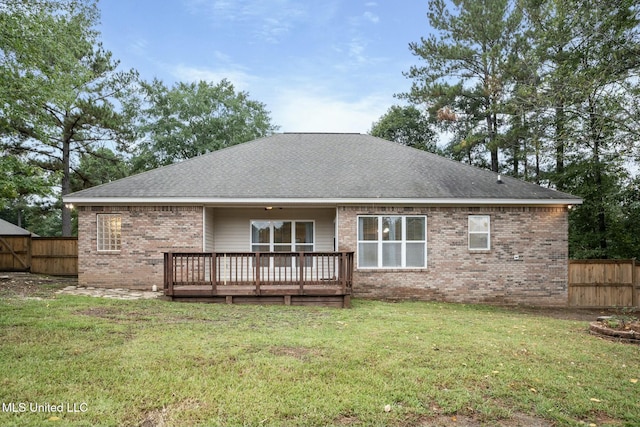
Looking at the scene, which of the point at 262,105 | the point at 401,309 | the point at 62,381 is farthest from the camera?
the point at 262,105

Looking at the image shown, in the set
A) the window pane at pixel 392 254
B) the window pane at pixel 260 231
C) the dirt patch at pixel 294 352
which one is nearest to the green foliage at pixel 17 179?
the window pane at pixel 260 231

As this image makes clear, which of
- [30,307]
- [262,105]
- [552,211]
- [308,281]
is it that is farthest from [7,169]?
[262,105]

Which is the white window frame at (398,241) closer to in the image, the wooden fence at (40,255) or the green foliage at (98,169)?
the wooden fence at (40,255)

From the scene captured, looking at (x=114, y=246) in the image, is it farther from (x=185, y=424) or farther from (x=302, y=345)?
(x=185, y=424)

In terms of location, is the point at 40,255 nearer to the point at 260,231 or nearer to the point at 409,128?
the point at 260,231

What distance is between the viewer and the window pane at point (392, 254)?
11.5 metres

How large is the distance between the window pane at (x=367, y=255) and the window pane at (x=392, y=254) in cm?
25

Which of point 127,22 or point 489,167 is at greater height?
point 127,22

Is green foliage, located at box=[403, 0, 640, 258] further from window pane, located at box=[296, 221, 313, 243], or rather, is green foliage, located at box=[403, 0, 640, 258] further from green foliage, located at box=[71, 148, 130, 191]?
green foliage, located at box=[71, 148, 130, 191]

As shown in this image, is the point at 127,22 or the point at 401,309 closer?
the point at 401,309

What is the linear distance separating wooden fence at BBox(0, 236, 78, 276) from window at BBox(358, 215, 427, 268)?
1215 cm

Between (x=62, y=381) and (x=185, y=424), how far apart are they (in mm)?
1703

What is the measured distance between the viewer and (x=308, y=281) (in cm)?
984

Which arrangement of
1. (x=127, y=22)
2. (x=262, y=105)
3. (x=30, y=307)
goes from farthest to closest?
(x=262, y=105) → (x=127, y=22) → (x=30, y=307)
